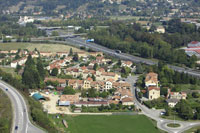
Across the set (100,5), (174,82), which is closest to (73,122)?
(174,82)

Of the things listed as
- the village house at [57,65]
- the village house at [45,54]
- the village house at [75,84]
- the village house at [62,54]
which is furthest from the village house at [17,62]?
the village house at [75,84]

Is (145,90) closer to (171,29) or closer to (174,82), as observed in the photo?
(174,82)

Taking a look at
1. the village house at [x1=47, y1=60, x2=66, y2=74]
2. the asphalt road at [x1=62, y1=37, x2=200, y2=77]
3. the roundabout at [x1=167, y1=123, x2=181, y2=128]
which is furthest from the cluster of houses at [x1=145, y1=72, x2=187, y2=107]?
the village house at [x1=47, y1=60, x2=66, y2=74]

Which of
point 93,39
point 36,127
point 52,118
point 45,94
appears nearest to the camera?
point 36,127

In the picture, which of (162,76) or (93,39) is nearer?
(162,76)

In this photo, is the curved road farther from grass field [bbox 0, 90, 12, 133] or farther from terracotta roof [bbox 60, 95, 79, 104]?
terracotta roof [bbox 60, 95, 79, 104]

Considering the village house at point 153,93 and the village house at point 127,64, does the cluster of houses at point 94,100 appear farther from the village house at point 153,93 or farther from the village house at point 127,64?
the village house at point 127,64

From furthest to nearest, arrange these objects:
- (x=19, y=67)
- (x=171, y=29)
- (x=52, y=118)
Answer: (x=171, y=29) < (x=19, y=67) < (x=52, y=118)
